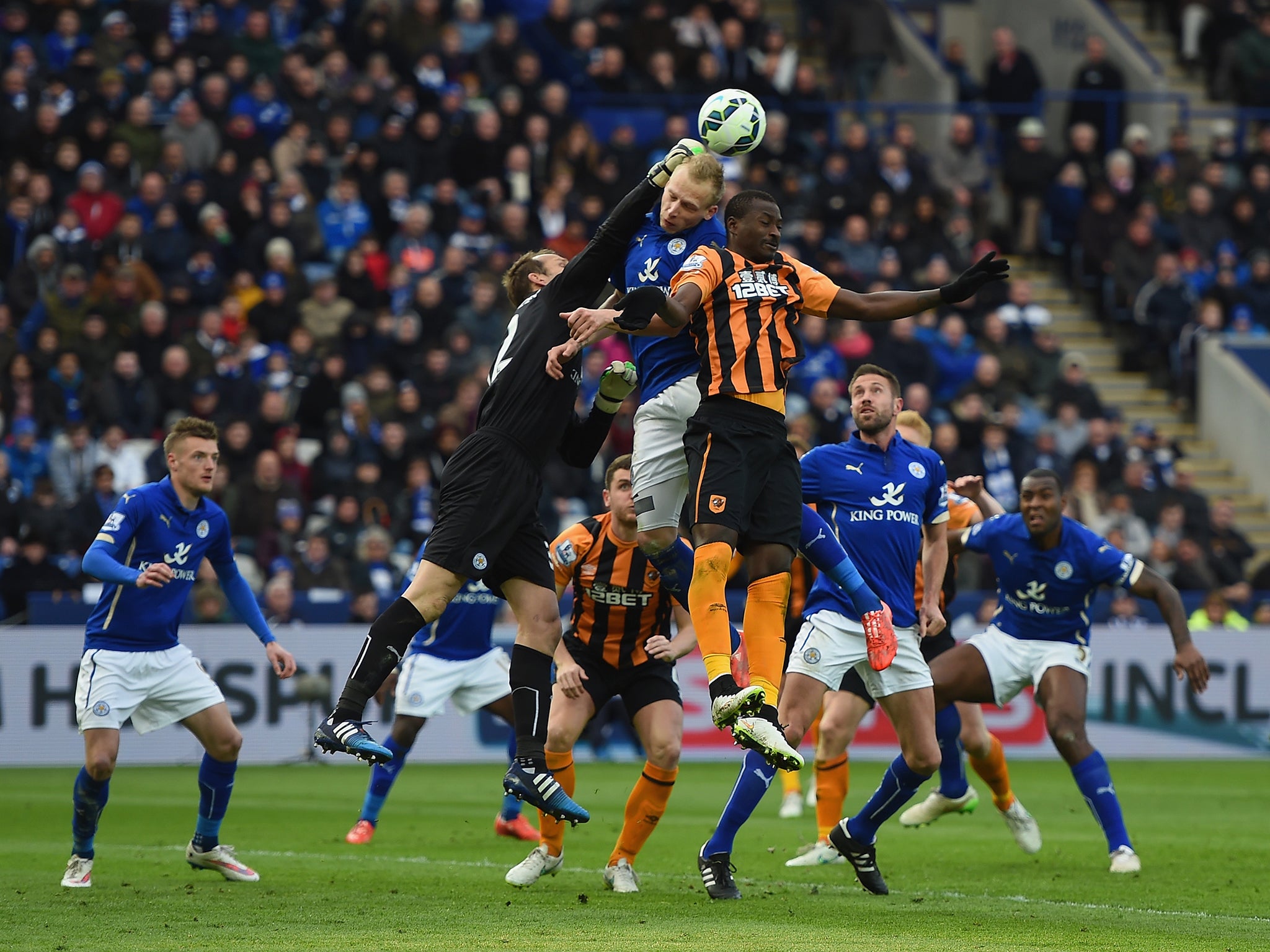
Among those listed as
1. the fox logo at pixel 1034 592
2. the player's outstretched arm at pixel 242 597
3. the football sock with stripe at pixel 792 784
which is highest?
the fox logo at pixel 1034 592

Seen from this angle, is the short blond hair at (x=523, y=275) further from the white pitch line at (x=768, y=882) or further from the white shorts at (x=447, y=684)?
the white shorts at (x=447, y=684)

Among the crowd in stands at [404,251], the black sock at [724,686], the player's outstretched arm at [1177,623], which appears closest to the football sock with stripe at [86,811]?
the black sock at [724,686]

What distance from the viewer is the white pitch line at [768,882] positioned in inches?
337

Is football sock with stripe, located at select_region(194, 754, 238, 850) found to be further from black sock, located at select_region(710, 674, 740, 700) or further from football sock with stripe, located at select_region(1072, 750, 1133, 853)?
football sock with stripe, located at select_region(1072, 750, 1133, 853)

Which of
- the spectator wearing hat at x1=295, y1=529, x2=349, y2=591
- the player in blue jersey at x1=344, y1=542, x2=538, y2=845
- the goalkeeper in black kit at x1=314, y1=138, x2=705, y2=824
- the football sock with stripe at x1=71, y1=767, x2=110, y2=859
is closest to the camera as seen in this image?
the goalkeeper in black kit at x1=314, y1=138, x2=705, y2=824

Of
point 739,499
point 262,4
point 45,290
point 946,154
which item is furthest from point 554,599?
point 946,154

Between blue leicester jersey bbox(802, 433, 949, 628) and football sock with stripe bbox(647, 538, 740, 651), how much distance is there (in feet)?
3.06

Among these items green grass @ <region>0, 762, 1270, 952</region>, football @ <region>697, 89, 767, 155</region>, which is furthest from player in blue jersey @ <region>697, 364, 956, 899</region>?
football @ <region>697, 89, 767, 155</region>

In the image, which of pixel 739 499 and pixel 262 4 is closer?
pixel 739 499

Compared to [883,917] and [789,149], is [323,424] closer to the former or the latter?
[789,149]

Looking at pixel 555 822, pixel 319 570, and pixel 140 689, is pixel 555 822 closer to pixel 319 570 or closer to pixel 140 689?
pixel 140 689

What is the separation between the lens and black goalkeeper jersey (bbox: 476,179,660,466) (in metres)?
8.34

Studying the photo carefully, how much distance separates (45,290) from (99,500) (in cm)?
314

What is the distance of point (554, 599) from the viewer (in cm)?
854
